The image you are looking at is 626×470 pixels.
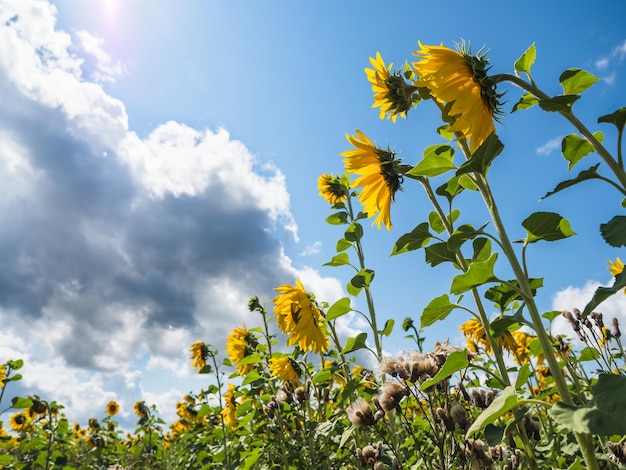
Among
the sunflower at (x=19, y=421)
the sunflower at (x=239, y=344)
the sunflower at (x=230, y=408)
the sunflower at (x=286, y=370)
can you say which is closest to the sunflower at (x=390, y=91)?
the sunflower at (x=286, y=370)

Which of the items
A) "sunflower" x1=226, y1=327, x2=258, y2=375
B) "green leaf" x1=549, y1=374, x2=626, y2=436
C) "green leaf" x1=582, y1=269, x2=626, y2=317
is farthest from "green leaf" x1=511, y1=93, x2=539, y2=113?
Answer: "sunflower" x1=226, y1=327, x2=258, y2=375

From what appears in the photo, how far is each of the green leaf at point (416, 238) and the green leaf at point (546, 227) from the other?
1.26ft

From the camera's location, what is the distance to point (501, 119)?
1.67 m

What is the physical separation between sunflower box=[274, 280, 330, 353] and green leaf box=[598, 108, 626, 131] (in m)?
2.73

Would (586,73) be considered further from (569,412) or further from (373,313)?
(373,313)

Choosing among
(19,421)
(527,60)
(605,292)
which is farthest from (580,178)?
(19,421)

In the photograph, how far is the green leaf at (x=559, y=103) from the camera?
122 centimetres

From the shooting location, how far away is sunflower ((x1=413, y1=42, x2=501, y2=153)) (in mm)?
1588

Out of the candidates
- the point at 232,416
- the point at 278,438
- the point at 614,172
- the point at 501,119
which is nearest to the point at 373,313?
the point at 278,438

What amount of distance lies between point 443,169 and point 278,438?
2927mm

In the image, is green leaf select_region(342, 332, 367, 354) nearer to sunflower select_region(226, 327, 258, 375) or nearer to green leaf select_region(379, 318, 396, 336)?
green leaf select_region(379, 318, 396, 336)

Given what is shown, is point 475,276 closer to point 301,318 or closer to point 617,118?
point 617,118

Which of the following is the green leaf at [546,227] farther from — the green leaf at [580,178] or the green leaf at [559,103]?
the green leaf at [559,103]

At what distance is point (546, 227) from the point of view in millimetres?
1370
